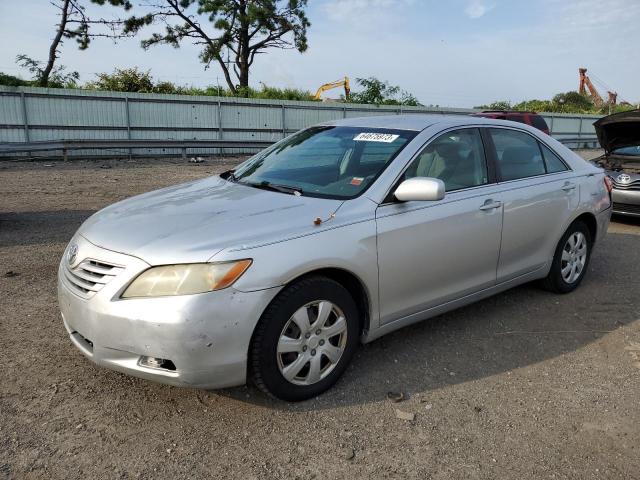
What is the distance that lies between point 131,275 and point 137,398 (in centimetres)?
82

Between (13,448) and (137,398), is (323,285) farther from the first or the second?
(13,448)

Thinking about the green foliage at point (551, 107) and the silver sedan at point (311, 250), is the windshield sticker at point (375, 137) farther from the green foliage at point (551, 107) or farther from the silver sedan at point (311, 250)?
the green foliage at point (551, 107)

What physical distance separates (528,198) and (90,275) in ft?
10.4

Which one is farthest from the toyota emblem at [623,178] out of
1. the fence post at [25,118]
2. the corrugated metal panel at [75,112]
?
the fence post at [25,118]

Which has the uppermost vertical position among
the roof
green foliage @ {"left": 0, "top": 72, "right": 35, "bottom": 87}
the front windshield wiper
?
green foliage @ {"left": 0, "top": 72, "right": 35, "bottom": 87}

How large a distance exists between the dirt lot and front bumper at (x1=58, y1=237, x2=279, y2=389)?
328 mm

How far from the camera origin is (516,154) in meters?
4.41

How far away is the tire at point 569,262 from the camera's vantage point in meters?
4.76

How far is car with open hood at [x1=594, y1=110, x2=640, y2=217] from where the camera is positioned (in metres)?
8.11

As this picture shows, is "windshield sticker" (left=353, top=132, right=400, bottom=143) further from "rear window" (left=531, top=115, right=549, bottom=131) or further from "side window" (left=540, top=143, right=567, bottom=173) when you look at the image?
"rear window" (left=531, top=115, right=549, bottom=131)

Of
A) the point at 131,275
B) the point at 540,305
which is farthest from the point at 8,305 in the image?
the point at 540,305

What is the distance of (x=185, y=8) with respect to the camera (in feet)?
102

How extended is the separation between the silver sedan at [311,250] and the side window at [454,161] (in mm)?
11

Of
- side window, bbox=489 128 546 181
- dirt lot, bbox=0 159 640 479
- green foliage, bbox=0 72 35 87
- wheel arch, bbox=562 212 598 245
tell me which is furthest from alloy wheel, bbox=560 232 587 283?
green foliage, bbox=0 72 35 87
